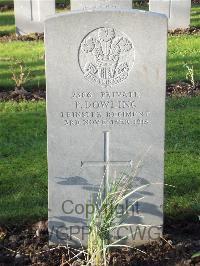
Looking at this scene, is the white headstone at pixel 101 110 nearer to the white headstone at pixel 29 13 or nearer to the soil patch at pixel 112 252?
the soil patch at pixel 112 252

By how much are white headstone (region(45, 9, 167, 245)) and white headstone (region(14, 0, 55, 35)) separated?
768 cm

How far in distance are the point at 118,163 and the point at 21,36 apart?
7.40 meters

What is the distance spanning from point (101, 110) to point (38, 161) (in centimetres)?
190

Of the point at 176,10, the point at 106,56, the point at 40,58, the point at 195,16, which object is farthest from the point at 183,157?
the point at 195,16

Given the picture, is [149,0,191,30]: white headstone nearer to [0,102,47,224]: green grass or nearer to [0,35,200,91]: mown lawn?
[0,35,200,91]: mown lawn

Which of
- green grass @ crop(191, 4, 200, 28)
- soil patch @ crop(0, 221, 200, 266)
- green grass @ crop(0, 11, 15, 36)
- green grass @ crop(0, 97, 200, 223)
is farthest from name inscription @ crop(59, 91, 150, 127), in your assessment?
green grass @ crop(191, 4, 200, 28)

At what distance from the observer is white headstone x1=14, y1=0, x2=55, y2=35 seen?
11461 mm

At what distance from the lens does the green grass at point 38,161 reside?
4891mm

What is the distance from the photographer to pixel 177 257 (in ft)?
13.6

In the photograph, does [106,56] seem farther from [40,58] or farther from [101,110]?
[40,58]

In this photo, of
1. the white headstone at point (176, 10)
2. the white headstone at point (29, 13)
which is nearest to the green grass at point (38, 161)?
the white headstone at point (29, 13)

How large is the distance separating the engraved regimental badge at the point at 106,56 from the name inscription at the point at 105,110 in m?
0.10

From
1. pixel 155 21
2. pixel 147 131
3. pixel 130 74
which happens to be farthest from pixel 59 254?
pixel 155 21

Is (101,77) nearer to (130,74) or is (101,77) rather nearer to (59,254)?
(130,74)
